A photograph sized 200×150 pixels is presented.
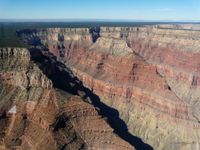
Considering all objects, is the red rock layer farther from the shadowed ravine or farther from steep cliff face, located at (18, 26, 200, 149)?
the shadowed ravine

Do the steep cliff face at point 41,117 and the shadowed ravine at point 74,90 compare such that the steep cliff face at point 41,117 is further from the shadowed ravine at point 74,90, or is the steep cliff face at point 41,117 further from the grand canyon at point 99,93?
the shadowed ravine at point 74,90

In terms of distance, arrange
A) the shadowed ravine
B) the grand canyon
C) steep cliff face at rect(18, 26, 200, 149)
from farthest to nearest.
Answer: steep cliff face at rect(18, 26, 200, 149)
the shadowed ravine
the grand canyon

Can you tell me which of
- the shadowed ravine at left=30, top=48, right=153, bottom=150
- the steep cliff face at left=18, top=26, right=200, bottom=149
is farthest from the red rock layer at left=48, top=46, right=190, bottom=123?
the shadowed ravine at left=30, top=48, right=153, bottom=150

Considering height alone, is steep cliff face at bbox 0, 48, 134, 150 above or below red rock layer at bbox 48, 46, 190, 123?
above

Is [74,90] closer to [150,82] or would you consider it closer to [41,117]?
[41,117]

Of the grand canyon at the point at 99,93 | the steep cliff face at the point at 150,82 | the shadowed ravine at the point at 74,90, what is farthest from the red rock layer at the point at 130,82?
the shadowed ravine at the point at 74,90

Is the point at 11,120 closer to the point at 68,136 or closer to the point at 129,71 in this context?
the point at 68,136
